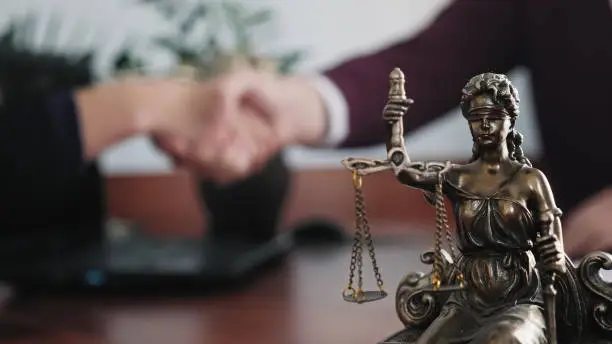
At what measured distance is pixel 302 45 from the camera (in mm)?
1621

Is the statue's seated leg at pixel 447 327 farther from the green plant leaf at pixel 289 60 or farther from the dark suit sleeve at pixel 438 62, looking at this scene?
the green plant leaf at pixel 289 60

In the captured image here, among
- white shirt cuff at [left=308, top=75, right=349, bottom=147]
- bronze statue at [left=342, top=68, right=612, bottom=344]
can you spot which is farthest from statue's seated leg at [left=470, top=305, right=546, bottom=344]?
white shirt cuff at [left=308, top=75, right=349, bottom=147]

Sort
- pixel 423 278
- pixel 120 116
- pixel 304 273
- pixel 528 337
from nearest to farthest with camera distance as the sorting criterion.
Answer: pixel 528 337, pixel 423 278, pixel 304 273, pixel 120 116

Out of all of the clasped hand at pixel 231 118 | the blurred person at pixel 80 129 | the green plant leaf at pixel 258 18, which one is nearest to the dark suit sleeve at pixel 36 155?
the blurred person at pixel 80 129

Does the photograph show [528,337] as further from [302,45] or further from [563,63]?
[302,45]

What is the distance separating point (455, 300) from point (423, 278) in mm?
62

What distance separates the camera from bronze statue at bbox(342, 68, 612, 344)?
0.56m

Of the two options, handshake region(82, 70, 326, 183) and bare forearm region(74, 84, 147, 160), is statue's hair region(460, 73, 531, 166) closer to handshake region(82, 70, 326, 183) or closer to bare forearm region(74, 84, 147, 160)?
handshake region(82, 70, 326, 183)

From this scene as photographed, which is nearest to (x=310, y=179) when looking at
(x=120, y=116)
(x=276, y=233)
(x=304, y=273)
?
(x=276, y=233)

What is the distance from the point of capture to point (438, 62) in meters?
1.40

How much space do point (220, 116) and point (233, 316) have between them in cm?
52

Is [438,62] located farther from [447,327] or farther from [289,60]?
[447,327]

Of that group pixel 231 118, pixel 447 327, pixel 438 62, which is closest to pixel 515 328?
pixel 447 327

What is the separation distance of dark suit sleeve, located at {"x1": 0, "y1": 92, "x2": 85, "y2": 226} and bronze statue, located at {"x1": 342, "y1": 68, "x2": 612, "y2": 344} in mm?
1087
